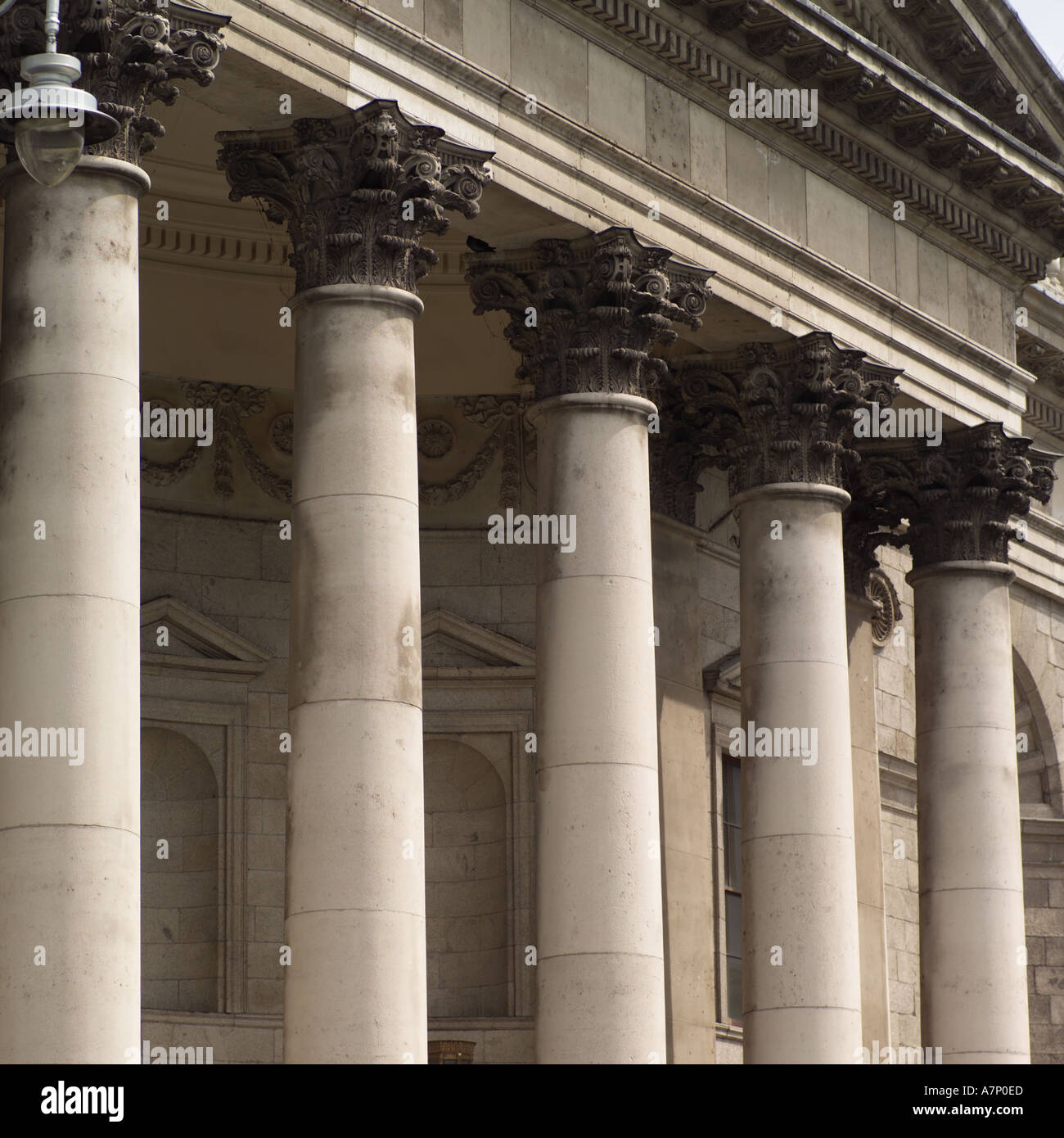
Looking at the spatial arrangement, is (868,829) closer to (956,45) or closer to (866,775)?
(866,775)

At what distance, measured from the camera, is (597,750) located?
103 ft

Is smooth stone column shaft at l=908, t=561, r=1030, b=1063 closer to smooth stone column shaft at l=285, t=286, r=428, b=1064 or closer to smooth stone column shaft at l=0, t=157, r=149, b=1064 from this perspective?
smooth stone column shaft at l=285, t=286, r=428, b=1064

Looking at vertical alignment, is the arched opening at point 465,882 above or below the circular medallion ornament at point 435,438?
below

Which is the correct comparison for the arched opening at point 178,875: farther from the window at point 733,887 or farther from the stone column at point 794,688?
the stone column at point 794,688

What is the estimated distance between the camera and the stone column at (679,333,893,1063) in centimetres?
3466

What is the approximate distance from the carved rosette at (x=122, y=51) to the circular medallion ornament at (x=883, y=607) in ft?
72.6

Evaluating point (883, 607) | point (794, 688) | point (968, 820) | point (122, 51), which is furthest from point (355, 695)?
point (883, 607)

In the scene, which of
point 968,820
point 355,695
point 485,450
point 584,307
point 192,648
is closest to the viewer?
point 355,695

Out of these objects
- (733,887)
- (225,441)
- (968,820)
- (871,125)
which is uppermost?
(871,125)

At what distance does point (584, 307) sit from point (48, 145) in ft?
44.1

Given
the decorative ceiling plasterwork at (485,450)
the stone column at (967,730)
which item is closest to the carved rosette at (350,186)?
the decorative ceiling plasterwork at (485,450)

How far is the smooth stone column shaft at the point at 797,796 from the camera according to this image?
34562 millimetres
